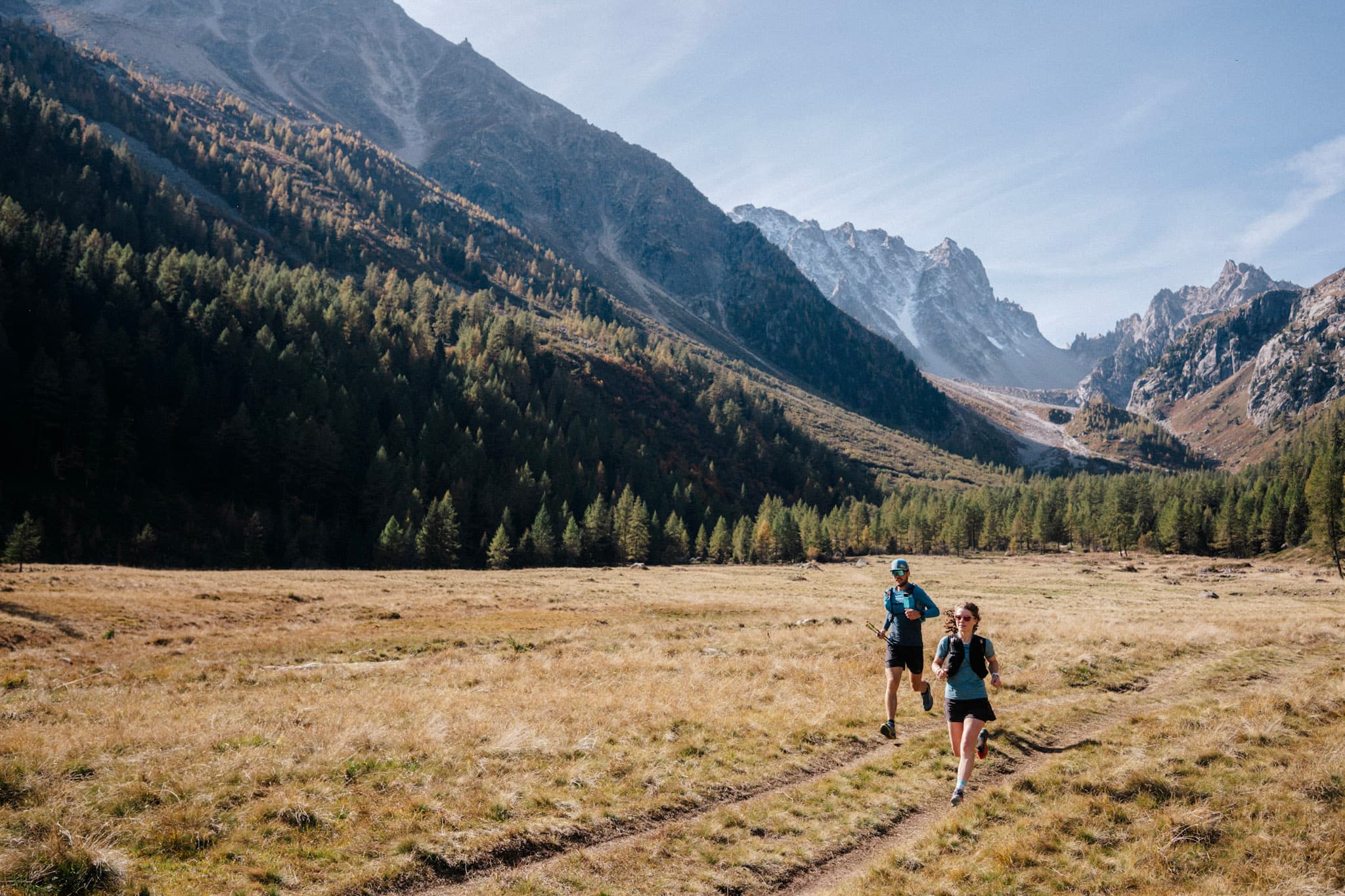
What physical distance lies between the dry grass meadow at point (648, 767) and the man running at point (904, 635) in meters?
1.03

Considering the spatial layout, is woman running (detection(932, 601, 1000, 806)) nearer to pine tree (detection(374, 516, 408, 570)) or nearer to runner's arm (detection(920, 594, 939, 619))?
runner's arm (detection(920, 594, 939, 619))

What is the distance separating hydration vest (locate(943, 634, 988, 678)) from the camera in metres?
12.0

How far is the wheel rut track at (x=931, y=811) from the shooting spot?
8.99 meters

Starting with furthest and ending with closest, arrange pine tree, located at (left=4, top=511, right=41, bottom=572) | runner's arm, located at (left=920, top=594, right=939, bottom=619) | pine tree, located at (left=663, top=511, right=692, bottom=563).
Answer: pine tree, located at (left=663, top=511, right=692, bottom=563), pine tree, located at (left=4, top=511, right=41, bottom=572), runner's arm, located at (left=920, top=594, right=939, bottom=619)

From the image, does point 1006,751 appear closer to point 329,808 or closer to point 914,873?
point 914,873

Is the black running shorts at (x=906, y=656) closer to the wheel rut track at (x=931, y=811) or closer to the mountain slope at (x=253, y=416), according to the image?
the wheel rut track at (x=931, y=811)

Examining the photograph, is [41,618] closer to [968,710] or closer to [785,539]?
[968,710]

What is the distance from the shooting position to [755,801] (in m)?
11.2

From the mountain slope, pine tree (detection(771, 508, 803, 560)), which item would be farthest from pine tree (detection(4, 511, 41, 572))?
pine tree (detection(771, 508, 803, 560))

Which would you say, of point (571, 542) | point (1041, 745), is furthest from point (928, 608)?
point (571, 542)

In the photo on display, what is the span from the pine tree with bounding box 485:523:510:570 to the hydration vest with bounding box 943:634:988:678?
8680 cm

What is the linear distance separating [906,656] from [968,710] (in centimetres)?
276

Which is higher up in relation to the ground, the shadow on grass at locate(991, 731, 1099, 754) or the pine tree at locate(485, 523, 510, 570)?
the shadow on grass at locate(991, 731, 1099, 754)

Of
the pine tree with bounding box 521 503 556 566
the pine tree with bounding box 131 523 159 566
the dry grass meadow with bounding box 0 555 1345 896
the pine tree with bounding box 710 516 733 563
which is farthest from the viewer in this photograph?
the pine tree with bounding box 710 516 733 563
